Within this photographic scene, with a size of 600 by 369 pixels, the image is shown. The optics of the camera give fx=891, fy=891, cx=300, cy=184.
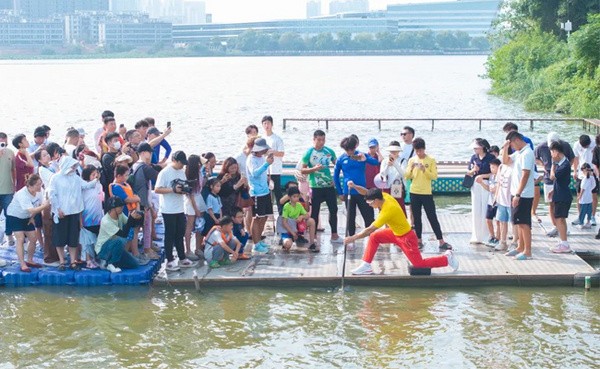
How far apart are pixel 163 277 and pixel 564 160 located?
19.7ft

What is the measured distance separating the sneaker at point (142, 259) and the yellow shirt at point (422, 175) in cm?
392

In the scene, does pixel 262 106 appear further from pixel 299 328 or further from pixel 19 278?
pixel 299 328

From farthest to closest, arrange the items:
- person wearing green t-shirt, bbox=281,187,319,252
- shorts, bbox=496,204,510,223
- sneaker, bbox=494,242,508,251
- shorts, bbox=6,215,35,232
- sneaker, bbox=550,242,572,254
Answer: person wearing green t-shirt, bbox=281,187,319,252
sneaker, bbox=494,242,508,251
sneaker, bbox=550,242,572,254
shorts, bbox=496,204,510,223
shorts, bbox=6,215,35,232

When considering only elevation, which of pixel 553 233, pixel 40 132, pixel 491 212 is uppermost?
pixel 40 132

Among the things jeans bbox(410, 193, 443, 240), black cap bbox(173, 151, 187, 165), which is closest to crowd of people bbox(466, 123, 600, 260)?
jeans bbox(410, 193, 443, 240)

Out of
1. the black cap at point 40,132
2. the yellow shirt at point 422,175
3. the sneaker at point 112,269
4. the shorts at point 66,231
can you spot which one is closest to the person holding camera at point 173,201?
the sneaker at point 112,269

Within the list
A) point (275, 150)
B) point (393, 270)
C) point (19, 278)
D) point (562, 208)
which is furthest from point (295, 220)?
point (19, 278)

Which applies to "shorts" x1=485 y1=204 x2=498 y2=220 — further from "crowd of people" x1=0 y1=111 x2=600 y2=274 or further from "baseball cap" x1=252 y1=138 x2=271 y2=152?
"baseball cap" x1=252 y1=138 x2=271 y2=152

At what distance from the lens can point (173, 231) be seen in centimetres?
1222

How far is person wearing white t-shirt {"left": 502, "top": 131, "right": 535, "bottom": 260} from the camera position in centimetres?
1213

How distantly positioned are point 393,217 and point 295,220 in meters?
2.17

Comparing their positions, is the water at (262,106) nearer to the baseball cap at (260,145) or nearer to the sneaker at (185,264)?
the baseball cap at (260,145)

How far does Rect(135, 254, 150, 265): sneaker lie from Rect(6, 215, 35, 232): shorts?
61.8 inches

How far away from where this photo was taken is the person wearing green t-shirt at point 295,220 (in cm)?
1321
